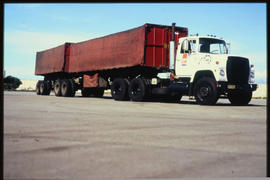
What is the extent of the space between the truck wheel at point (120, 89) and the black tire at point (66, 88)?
5.44 metres

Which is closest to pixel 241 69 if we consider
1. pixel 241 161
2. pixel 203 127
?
pixel 203 127

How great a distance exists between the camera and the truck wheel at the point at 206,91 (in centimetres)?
1255

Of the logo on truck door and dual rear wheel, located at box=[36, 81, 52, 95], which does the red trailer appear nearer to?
dual rear wheel, located at box=[36, 81, 52, 95]

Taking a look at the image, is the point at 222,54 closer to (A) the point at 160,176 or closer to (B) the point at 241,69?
(B) the point at 241,69

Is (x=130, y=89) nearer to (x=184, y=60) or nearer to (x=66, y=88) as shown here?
(x=184, y=60)

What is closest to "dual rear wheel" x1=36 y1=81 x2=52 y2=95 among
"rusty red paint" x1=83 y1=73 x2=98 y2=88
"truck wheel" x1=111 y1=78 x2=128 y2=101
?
"rusty red paint" x1=83 y1=73 x2=98 y2=88

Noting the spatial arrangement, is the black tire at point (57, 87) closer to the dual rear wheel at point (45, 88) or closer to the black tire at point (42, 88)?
the dual rear wheel at point (45, 88)

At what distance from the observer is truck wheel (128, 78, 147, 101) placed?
48.2 ft

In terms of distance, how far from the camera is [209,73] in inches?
514

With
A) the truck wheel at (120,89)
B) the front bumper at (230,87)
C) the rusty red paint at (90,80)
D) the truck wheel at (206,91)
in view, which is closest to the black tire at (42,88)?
the rusty red paint at (90,80)

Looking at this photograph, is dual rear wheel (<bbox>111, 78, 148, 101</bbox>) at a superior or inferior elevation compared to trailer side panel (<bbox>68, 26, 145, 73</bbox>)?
inferior

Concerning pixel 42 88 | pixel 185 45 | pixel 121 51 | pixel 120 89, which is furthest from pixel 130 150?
pixel 42 88

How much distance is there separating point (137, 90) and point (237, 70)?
473cm

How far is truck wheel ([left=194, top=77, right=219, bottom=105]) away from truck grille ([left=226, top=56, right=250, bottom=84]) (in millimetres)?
805
